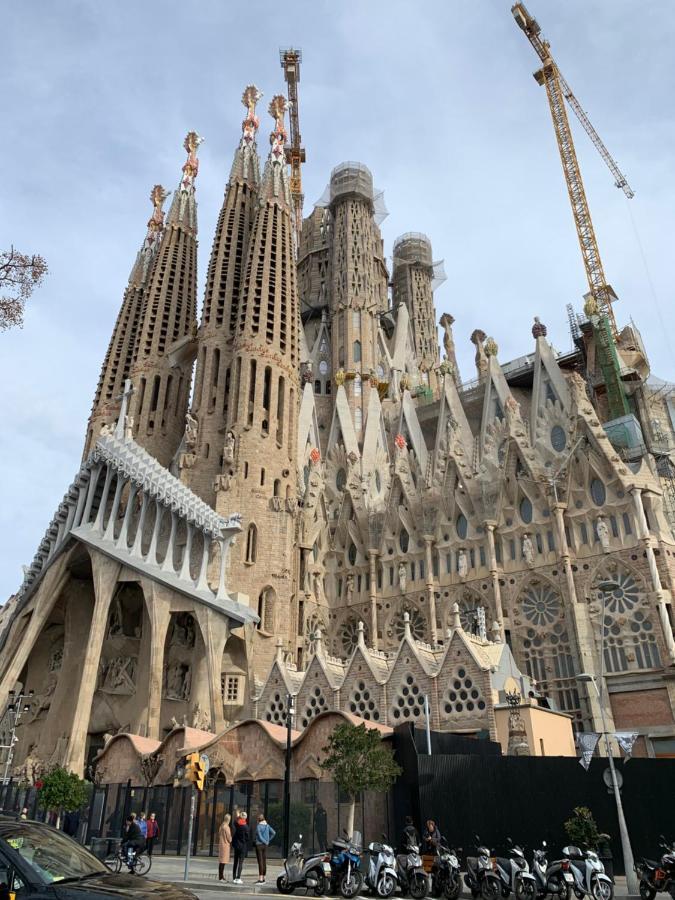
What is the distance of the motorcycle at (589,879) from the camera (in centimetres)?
1016

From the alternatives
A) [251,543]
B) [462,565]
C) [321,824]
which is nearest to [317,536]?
[251,543]

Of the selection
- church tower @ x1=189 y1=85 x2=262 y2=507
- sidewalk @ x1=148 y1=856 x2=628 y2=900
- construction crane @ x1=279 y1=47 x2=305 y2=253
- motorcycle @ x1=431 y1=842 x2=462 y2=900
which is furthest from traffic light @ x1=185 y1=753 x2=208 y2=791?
construction crane @ x1=279 y1=47 x2=305 y2=253

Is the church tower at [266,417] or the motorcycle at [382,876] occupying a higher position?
the church tower at [266,417]

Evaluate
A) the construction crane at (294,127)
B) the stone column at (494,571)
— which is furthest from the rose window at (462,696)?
the construction crane at (294,127)

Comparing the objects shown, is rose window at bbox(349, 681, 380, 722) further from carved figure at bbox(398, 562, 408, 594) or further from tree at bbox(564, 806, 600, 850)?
tree at bbox(564, 806, 600, 850)

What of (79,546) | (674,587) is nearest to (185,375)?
(79,546)

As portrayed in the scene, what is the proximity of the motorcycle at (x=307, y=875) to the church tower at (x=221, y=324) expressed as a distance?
2309cm

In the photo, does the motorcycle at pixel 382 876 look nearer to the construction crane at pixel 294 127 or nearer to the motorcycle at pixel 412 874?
the motorcycle at pixel 412 874

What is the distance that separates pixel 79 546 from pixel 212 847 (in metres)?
19.1

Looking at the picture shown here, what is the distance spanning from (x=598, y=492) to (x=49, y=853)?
2812cm

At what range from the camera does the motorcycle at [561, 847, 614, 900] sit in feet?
33.3

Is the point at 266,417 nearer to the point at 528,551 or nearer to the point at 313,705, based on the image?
the point at 528,551

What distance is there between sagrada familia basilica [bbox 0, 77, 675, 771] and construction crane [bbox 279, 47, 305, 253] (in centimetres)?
2498

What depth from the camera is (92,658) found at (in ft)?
97.1
